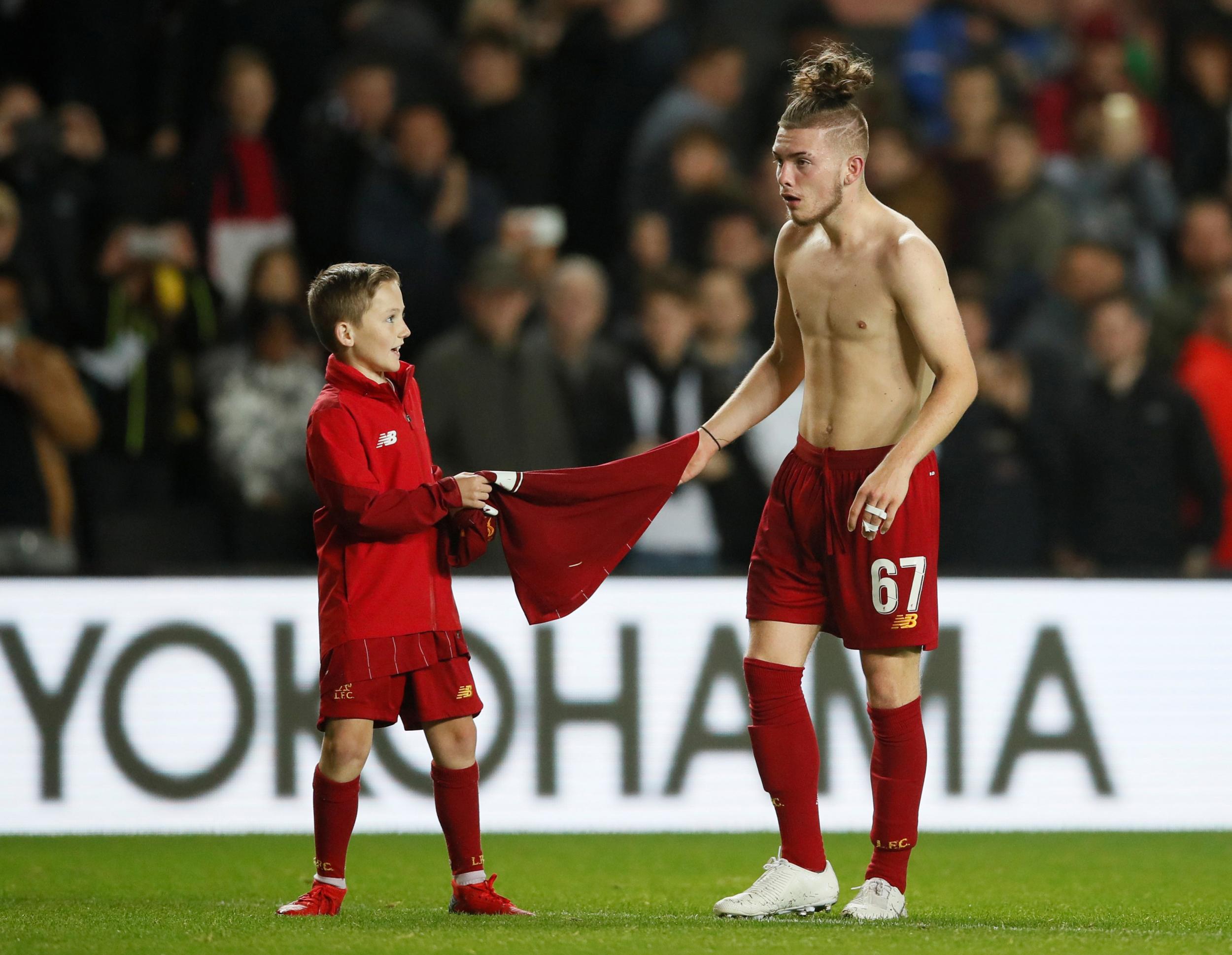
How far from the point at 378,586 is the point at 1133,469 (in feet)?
14.9

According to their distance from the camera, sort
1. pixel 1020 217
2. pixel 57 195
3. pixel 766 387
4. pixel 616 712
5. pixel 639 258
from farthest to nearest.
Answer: pixel 1020 217 → pixel 639 258 → pixel 57 195 → pixel 616 712 → pixel 766 387

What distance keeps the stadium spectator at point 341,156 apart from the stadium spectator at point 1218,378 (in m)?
4.03

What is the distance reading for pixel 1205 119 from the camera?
34.6 ft

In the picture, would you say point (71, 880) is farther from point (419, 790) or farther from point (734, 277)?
point (734, 277)

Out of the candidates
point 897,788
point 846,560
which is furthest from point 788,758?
point 846,560

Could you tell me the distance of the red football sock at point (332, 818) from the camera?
4.73 meters

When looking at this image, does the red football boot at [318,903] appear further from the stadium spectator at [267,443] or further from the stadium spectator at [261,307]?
the stadium spectator at [261,307]

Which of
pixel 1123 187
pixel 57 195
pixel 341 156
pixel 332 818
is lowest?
pixel 332 818

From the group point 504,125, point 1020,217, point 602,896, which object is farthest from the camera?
point 504,125

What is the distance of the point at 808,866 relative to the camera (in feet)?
15.9

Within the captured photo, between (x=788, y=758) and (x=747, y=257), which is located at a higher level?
(x=747, y=257)

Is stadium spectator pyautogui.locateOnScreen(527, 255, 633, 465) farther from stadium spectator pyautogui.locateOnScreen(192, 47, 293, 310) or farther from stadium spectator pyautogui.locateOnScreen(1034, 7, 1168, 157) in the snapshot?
stadium spectator pyautogui.locateOnScreen(1034, 7, 1168, 157)

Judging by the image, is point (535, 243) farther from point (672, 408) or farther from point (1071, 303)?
point (1071, 303)

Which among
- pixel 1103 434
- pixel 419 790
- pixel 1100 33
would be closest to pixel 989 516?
pixel 1103 434
